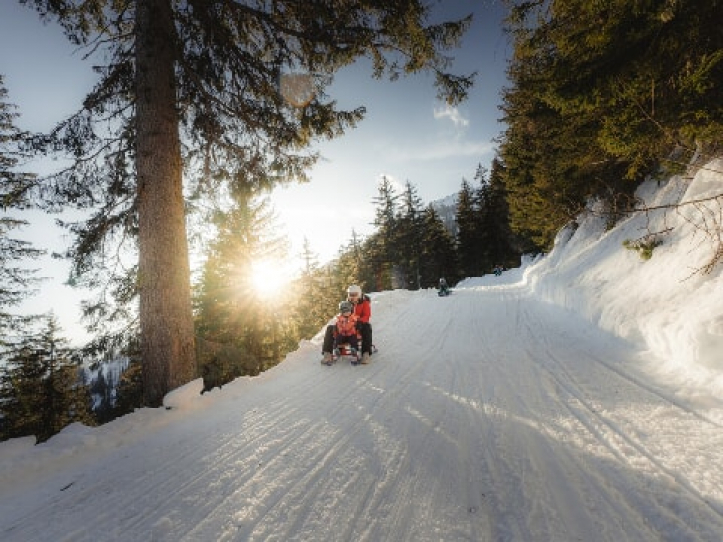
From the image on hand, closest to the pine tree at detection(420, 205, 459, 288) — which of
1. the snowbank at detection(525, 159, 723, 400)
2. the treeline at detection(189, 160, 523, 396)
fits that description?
the treeline at detection(189, 160, 523, 396)

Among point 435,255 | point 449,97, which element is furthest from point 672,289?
point 435,255

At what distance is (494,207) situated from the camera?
136 feet

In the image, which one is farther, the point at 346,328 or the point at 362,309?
the point at 362,309

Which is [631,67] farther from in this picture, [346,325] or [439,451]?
[346,325]

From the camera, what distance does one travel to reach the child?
7155mm

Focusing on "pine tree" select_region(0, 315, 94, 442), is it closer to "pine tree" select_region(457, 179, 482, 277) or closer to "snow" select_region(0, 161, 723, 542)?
"snow" select_region(0, 161, 723, 542)

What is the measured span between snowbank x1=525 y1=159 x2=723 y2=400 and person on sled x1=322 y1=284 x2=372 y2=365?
4.56m

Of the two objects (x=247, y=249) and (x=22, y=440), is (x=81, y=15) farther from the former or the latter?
(x=247, y=249)

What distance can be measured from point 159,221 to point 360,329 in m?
4.21

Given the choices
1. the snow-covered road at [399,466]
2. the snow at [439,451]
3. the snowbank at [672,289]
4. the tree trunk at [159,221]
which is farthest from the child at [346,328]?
the snowbank at [672,289]

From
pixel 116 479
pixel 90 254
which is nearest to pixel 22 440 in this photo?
pixel 116 479

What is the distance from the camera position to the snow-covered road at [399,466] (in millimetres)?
2230

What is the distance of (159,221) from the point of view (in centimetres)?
511

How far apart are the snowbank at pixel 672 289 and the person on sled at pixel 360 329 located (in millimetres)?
4560
